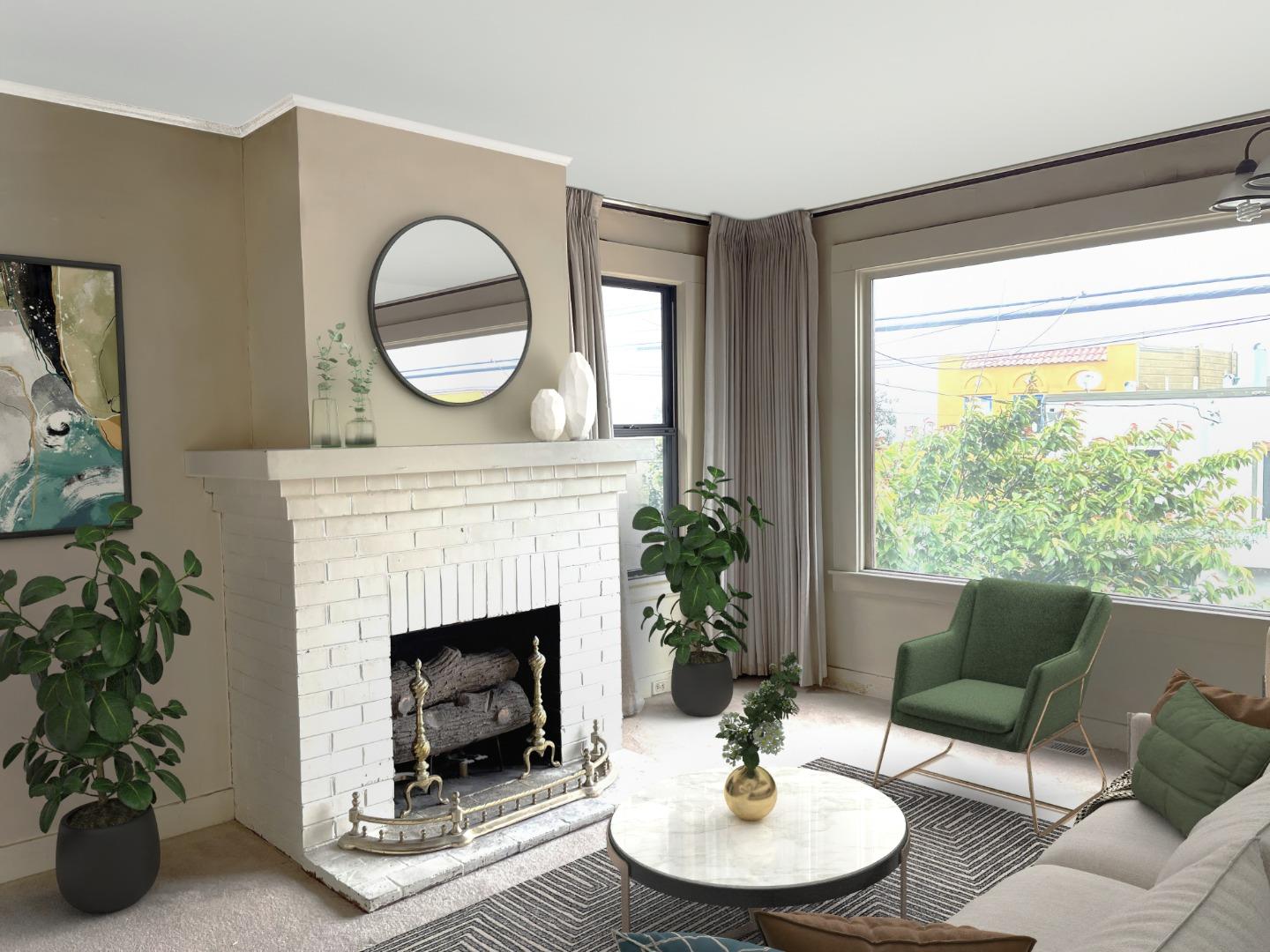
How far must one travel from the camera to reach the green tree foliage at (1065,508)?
400cm

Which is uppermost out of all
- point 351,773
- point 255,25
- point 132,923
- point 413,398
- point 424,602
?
point 255,25

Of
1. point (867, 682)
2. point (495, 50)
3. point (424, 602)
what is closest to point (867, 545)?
point (867, 682)

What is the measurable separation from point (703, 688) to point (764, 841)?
215 cm

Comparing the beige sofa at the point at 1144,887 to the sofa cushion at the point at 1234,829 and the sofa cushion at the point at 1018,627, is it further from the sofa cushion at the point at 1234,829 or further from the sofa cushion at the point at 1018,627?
the sofa cushion at the point at 1018,627

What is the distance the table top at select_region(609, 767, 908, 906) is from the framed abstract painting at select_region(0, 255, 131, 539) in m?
2.12

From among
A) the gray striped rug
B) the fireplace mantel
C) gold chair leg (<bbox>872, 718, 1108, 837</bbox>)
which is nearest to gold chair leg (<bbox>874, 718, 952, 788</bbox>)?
gold chair leg (<bbox>872, 718, 1108, 837</bbox>)

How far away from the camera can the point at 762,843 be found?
258 cm

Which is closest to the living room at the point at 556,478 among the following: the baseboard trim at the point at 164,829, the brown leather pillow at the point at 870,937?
the baseboard trim at the point at 164,829

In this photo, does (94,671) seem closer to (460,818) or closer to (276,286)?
(460,818)

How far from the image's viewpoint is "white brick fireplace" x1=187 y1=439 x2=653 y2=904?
3201 mm

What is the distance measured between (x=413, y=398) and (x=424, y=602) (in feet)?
2.47

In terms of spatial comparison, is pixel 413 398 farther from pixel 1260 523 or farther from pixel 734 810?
pixel 1260 523

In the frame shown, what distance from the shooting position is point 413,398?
11.6ft

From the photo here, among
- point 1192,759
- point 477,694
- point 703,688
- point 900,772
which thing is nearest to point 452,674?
point 477,694
